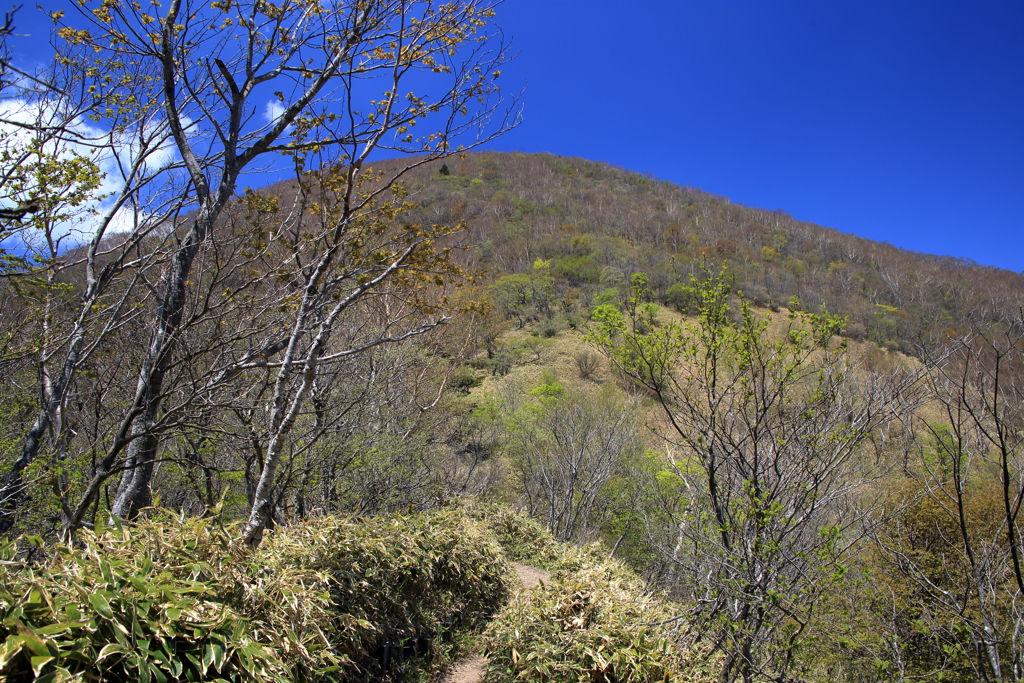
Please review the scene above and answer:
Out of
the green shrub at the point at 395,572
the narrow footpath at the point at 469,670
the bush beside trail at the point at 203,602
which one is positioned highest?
the bush beside trail at the point at 203,602

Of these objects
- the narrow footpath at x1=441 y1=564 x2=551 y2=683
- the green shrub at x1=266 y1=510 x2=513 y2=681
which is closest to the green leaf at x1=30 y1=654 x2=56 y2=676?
the green shrub at x1=266 y1=510 x2=513 y2=681

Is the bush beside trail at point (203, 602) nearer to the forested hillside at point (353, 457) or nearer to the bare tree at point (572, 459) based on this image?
the forested hillside at point (353, 457)

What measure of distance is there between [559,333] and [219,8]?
104 ft

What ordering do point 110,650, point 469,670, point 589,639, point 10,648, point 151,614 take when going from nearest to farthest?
point 10,648
point 110,650
point 151,614
point 589,639
point 469,670

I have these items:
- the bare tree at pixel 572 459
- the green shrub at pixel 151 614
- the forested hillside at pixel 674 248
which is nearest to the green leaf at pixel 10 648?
the green shrub at pixel 151 614

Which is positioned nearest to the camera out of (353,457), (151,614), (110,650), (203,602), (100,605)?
(110,650)

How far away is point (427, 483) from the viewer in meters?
10.6

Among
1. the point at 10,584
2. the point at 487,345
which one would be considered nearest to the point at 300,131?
the point at 10,584

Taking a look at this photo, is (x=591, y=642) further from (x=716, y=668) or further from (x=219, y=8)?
(x=219, y=8)

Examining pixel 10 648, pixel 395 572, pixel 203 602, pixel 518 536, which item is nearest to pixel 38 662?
pixel 10 648

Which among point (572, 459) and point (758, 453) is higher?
point (758, 453)

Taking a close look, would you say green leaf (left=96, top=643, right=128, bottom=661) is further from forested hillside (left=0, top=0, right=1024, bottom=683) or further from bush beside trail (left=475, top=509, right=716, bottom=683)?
bush beside trail (left=475, top=509, right=716, bottom=683)

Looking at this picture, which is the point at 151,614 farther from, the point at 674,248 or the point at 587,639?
the point at 674,248

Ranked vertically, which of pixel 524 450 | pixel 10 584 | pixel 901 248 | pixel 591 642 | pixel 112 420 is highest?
pixel 901 248
